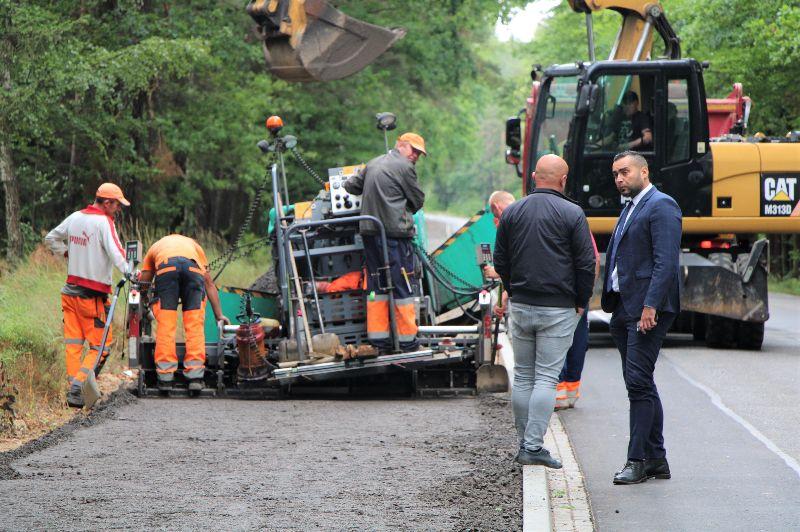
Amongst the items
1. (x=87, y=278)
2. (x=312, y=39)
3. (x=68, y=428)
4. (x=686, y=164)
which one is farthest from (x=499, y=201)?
(x=686, y=164)

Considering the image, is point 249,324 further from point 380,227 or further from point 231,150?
point 231,150

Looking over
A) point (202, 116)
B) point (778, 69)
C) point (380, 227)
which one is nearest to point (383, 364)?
point (380, 227)

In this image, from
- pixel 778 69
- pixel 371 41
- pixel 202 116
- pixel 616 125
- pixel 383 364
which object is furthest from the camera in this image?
pixel 778 69

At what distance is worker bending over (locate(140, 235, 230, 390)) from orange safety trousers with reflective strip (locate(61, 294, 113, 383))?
504 mm

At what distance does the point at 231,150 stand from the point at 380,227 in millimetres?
13857

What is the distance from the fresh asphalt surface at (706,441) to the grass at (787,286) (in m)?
14.0

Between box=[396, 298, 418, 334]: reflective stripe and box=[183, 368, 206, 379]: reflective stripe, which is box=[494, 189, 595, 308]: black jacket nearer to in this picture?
box=[396, 298, 418, 334]: reflective stripe

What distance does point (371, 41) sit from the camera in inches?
A: 521

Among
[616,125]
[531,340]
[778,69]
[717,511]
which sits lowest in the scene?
[717,511]

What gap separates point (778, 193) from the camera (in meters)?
15.7

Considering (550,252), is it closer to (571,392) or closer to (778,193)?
(571,392)

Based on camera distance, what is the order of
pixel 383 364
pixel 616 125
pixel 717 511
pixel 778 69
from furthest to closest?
pixel 778 69 → pixel 616 125 → pixel 383 364 → pixel 717 511

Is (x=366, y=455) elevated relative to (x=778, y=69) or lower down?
lower down

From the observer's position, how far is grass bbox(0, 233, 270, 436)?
34.3ft
